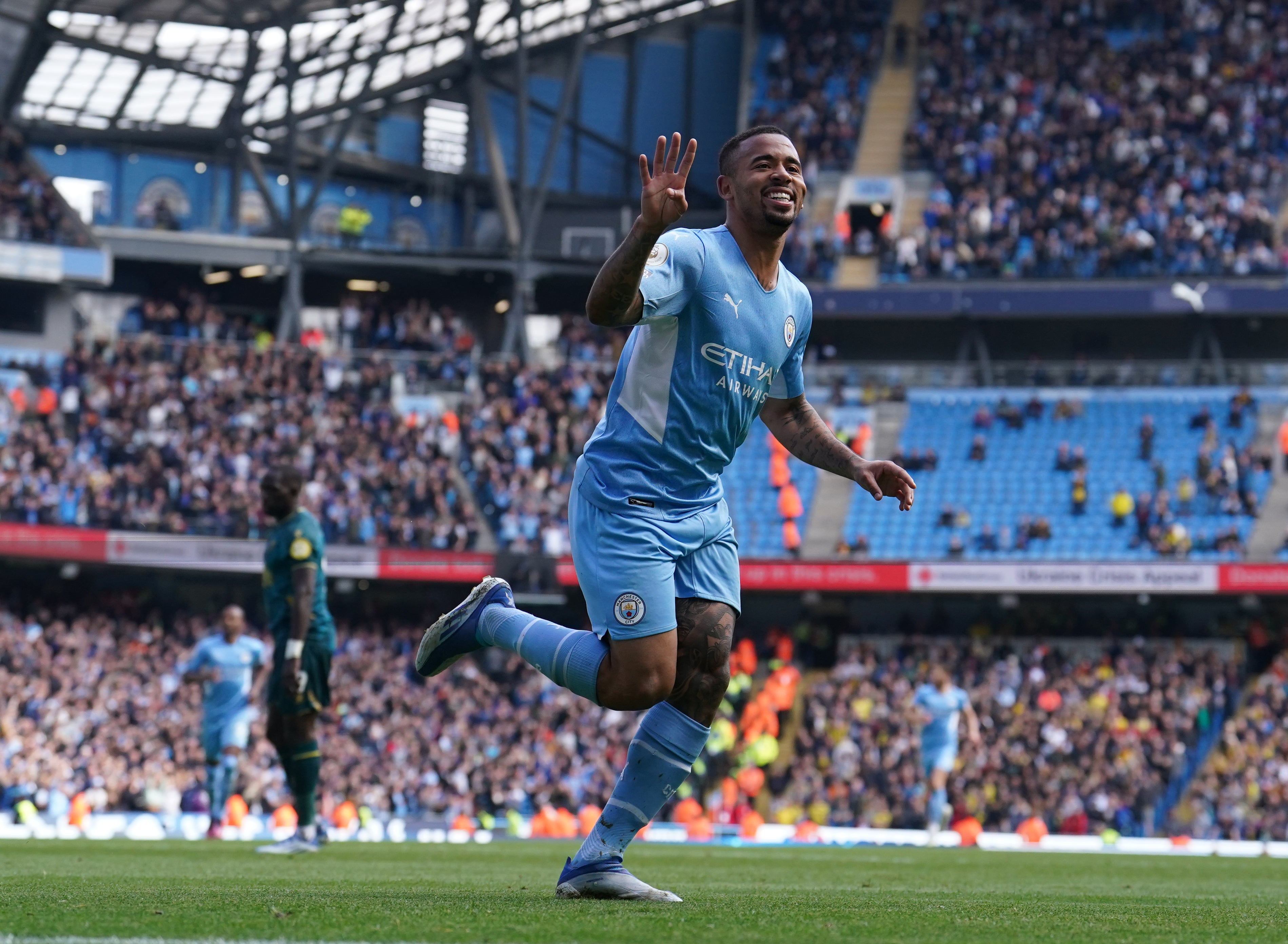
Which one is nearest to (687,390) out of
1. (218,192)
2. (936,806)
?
(936,806)

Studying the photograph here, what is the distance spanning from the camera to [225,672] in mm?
15188

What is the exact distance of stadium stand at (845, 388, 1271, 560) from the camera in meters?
32.6

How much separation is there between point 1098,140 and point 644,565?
3768 cm

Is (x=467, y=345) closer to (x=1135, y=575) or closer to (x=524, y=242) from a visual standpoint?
(x=524, y=242)

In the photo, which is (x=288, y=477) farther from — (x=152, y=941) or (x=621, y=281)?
(x=152, y=941)

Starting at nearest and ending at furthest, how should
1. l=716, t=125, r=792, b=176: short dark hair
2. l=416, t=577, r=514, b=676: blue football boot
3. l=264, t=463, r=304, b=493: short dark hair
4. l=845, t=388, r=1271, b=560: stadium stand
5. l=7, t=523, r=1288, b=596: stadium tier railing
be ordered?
l=716, t=125, r=792, b=176: short dark hair < l=416, t=577, r=514, b=676: blue football boot < l=264, t=463, r=304, b=493: short dark hair < l=7, t=523, r=1288, b=596: stadium tier railing < l=845, t=388, r=1271, b=560: stadium stand

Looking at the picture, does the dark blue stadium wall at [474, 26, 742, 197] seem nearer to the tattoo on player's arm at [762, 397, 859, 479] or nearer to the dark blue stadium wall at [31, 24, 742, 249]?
the dark blue stadium wall at [31, 24, 742, 249]

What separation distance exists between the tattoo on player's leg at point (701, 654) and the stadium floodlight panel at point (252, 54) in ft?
111

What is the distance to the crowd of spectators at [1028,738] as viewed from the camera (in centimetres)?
2703

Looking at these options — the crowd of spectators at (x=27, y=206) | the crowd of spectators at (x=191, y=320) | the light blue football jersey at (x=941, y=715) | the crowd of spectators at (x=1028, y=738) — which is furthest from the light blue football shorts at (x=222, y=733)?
the crowd of spectators at (x=27, y=206)

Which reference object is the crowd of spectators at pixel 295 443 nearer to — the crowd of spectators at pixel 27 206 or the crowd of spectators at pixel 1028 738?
the crowd of spectators at pixel 27 206

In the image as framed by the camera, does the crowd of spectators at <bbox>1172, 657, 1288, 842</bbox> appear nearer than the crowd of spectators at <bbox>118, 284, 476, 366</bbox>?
Yes

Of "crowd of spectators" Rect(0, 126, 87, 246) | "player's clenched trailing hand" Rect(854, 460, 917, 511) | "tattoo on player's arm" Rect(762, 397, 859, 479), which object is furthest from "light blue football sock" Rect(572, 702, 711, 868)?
"crowd of spectators" Rect(0, 126, 87, 246)

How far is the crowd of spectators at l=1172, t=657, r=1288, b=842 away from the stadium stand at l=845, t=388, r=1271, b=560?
4.06 metres
